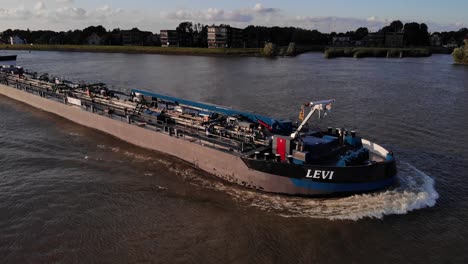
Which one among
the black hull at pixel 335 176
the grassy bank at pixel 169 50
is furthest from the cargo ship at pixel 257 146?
the grassy bank at pixel 169 50

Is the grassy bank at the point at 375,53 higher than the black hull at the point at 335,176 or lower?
higher

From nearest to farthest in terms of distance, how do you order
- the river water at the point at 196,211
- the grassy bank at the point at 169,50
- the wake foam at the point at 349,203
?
the river water at the point at 196,211
the wake foam at the point at 349,203
the grassy bank at the point at 169,50

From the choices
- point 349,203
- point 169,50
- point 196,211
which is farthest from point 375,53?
point 196,211

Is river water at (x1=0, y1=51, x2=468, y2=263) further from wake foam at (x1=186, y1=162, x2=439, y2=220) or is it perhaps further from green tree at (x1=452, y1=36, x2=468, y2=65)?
green tree at (x1=452, y1=36, x2=468, y2=65)

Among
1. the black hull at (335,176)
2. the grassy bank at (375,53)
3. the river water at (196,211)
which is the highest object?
the grassy bank at (375,53)

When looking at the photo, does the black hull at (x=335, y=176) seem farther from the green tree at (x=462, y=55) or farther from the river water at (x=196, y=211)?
the green tree at (x=462, y=55)

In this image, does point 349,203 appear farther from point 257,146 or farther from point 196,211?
point 196,211
